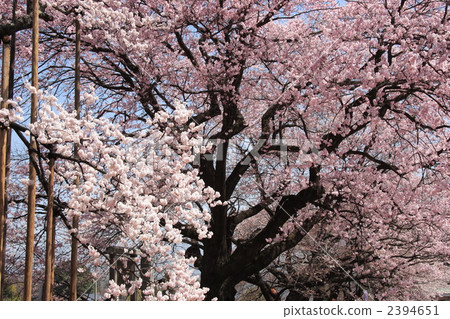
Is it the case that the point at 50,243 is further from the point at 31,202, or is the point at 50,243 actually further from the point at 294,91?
the point at 294,91

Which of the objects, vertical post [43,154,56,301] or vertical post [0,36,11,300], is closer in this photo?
vertical post [0,36,11,300]

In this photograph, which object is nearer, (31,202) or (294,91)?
(31,202)

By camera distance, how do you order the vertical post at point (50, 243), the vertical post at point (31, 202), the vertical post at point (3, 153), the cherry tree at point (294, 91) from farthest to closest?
1. the cherry tree at point (294, 91)
2. the vertical post at point (50, 243)
3. the vertical post at point (3, 153)
4. the vertical post at point (31, 202)

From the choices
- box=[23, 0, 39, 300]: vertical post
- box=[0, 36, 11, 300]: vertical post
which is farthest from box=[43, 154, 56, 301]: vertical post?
box=[0, 36, 11, 300]: vertical post

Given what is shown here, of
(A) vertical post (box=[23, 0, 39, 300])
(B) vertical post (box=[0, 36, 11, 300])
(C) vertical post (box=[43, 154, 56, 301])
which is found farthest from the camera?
(C) vertical post (box=[43, 154, 56, 301])

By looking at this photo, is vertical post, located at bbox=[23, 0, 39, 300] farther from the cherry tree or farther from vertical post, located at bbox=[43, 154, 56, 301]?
the cherry tree

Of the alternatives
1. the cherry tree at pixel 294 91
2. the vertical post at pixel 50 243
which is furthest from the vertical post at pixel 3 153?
the cherry tree at pixel 294 91

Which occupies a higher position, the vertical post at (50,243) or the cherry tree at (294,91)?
the cherry tree at (294,91)

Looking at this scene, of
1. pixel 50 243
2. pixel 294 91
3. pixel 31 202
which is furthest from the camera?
pixel 294 91

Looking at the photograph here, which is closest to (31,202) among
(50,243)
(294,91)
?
(50,243)

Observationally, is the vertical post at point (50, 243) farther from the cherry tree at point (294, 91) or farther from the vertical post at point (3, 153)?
the cherry tree at point (294, 91)

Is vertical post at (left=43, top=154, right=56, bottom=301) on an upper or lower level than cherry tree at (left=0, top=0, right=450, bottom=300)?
lower

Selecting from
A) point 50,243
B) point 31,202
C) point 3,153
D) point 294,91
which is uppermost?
point 294,91

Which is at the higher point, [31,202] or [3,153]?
[3,153]
